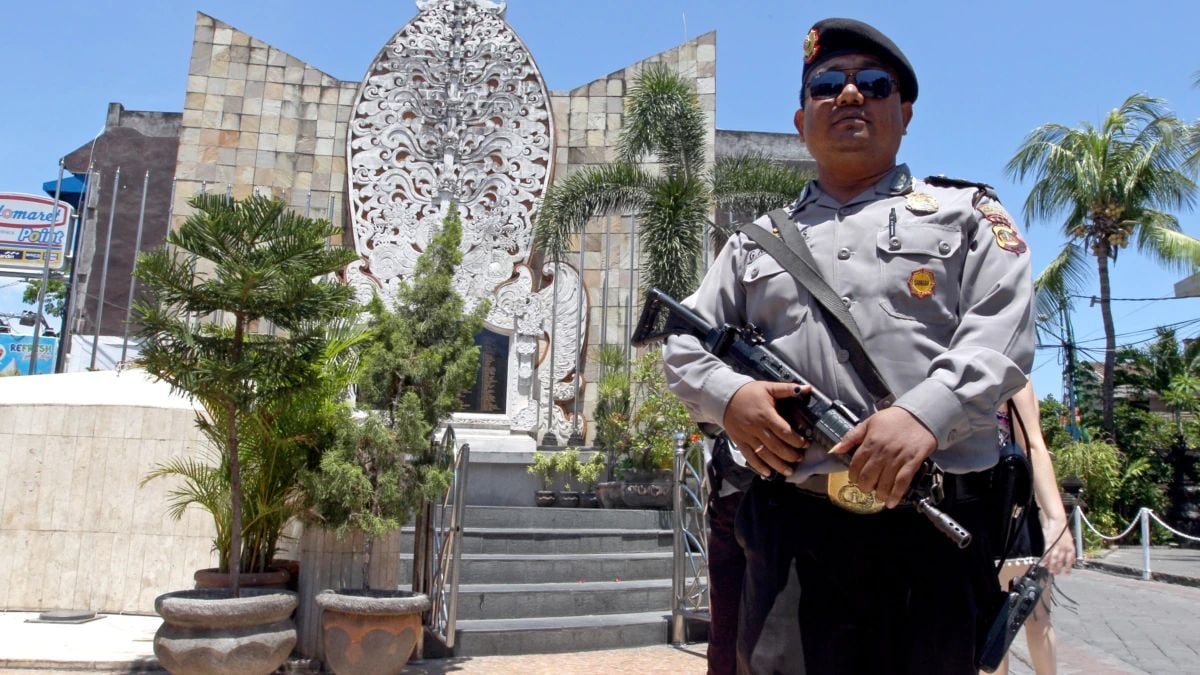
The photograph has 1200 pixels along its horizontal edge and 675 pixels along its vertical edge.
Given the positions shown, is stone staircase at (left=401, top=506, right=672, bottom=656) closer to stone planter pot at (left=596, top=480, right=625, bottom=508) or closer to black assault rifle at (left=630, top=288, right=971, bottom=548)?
stone planter pot at (left=596, top=480, right=625, bottom=508)

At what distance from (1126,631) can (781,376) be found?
20.7ft

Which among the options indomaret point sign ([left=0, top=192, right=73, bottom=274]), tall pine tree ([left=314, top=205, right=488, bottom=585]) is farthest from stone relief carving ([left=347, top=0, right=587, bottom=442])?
indomaret point sign ([left=0, top=192, right=73, bottom=274])

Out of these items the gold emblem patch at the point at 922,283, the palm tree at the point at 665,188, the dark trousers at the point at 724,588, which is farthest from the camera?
the palm tree at the point at 665,188

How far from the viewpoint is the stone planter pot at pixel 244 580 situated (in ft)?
16.3

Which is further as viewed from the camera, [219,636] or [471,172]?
[471,172]

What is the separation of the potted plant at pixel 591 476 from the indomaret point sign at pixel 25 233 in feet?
59.8

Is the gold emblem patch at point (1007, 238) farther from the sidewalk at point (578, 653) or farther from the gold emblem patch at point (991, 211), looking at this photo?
the sidewalk at point (578, 653)

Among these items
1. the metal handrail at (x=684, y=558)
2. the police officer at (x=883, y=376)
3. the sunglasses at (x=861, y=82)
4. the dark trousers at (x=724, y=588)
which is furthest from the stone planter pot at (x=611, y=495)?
the sunglasses at (x=861, y=82)

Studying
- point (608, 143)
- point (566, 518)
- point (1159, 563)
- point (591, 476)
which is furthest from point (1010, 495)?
point (1159, 563)

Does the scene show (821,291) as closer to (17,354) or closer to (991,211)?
(991,211)

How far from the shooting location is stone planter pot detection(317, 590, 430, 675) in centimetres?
457

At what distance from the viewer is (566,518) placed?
26.1ft

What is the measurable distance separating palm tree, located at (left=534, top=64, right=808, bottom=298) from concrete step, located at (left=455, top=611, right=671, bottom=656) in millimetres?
4571

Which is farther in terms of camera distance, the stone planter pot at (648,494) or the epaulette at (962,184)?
the stone planter pot at (648,494)
